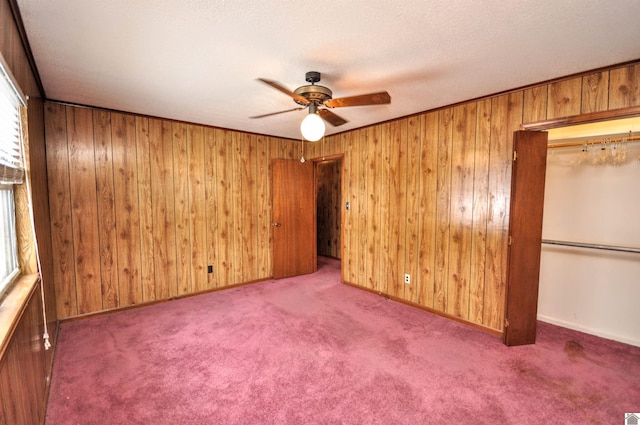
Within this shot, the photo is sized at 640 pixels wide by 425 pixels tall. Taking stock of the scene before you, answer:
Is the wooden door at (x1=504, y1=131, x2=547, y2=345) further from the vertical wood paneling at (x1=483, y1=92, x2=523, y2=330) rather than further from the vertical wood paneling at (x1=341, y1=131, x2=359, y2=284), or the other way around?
the vertical wood paneling at (x1=341, y1=131, x2=359, y2=284)

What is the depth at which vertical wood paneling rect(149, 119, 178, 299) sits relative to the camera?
142 inches

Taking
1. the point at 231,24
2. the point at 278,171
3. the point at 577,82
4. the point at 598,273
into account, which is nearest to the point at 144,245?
the point at 278,171

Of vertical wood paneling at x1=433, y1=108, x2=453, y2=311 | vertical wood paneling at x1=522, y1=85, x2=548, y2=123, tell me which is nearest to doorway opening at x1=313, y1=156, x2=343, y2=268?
vertical wood paneling at x1=433, y1=108, x2=453, y2=311

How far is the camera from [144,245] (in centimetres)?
357

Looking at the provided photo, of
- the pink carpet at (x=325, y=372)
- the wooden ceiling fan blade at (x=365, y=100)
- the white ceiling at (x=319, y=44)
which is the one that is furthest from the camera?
the wooden ceiling fan blade at (x=365, y=100)

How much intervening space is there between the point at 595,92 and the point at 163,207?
15.0 feet

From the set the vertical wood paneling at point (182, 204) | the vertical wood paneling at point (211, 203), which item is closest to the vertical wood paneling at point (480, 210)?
the vertical wood paneling at point (211, 203)

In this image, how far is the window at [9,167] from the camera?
1.42 m

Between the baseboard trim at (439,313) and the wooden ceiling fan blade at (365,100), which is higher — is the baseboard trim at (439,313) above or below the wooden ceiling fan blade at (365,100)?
below

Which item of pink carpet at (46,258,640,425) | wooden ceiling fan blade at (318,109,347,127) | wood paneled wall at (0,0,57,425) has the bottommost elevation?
pink carpet at (46,258,640,425)

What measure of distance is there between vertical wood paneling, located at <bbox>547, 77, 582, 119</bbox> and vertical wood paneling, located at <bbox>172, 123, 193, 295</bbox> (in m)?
4.07

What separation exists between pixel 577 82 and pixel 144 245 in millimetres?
4769

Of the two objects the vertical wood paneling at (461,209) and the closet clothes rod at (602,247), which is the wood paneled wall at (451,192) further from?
the closet clothes rod at (602,247)

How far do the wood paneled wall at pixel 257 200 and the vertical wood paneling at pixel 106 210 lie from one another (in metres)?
0.01
